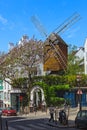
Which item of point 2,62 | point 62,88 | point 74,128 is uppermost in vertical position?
point 2,62

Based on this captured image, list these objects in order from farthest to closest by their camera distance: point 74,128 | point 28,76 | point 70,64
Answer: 1. point 70,64
2. point 28,76
3. point 74,128

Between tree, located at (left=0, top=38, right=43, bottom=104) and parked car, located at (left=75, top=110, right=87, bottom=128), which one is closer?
parked car, located at (left=75, top=110, right=87, bottom=128)

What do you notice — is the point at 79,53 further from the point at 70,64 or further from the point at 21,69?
the point at 21,69

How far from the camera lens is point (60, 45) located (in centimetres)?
7550

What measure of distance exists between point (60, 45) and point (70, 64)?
8.68m

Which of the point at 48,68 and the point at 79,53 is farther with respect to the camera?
the point at 79,53

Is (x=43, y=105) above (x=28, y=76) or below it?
below

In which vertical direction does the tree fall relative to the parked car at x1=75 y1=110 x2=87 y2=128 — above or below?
above

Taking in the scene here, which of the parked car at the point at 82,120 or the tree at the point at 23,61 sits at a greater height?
the tree at the point at 23,61

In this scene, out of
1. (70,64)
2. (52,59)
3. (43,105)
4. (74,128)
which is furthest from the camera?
(70,64)

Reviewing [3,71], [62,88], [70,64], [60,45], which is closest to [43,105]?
[62,88]

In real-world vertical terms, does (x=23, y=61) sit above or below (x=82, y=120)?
above

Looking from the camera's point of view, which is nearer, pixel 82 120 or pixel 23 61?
pixel 82 120

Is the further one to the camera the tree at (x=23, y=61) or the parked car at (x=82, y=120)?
the tree at (x=23, y=61)
